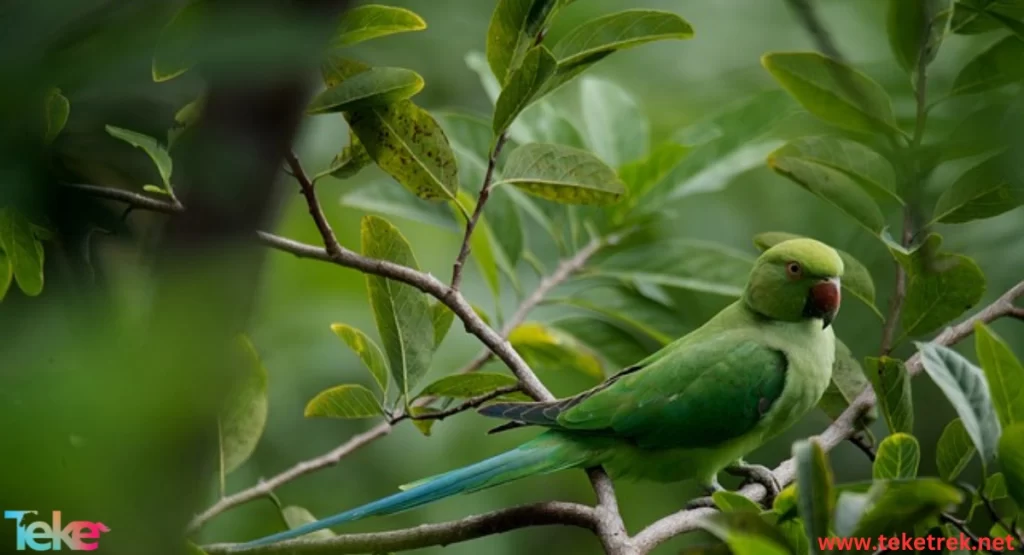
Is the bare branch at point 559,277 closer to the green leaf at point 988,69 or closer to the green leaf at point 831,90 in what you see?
the green leaf at point 831,90

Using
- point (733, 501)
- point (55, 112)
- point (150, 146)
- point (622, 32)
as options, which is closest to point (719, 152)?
point (622, 32)

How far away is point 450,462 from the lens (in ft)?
12.4

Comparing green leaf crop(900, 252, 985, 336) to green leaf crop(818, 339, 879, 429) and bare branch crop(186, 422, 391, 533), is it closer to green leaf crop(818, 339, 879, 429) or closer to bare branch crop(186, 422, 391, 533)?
green leaf crop(818, 339, 879, 429)

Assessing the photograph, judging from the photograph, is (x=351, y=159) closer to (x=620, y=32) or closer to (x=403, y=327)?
(x=403, y=327)

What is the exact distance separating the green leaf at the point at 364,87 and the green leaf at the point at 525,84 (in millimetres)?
174

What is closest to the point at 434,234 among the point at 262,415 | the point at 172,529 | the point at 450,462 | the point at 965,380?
the point at 450,462

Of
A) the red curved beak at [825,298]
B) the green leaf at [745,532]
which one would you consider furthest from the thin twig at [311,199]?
the red curved beak at [825,298]

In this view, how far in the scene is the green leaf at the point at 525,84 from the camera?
5.68 feet

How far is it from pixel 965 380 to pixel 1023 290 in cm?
70

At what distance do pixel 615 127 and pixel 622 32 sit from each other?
1303 mm

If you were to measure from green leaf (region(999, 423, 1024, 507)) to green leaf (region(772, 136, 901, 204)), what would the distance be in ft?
3.01

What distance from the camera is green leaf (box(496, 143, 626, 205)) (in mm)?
2037

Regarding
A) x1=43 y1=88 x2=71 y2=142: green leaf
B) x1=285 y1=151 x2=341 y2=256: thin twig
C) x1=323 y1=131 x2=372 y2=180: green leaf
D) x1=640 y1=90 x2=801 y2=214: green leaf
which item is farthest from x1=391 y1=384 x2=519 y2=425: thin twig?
x1=43 y1=88 x2=71 y2=142: green leaf

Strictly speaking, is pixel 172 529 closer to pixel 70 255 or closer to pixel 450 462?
pixel 70 255
